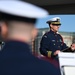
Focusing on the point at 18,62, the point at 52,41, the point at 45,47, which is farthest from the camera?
the point at 52,41

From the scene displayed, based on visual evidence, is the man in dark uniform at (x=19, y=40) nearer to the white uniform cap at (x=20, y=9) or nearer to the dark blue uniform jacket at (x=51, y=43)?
the white uniform cap at (x=20, y=9)

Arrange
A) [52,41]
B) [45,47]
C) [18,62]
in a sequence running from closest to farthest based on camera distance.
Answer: [18,62] → [45,47] → [52,41]

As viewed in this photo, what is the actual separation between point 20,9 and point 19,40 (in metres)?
0.12

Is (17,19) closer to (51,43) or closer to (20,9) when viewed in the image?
(20,9)

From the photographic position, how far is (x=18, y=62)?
4.27ft

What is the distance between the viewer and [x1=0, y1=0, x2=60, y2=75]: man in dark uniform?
1.30 metres

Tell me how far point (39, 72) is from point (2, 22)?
0.24 metres

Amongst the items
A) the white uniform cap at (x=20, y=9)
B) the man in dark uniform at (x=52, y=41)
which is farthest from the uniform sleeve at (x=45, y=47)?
the white uniform cap at (x=20, y=9)

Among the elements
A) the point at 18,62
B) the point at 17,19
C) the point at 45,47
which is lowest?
the point at 45,47

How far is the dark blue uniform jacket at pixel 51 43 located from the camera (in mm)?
5032

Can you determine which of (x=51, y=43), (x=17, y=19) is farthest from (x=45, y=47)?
(x=17, y=19)

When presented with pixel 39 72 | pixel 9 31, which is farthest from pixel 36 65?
pixel 9 31

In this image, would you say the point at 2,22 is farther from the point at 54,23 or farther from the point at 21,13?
the point at 54,23

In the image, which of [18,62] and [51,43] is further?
[51,43]
